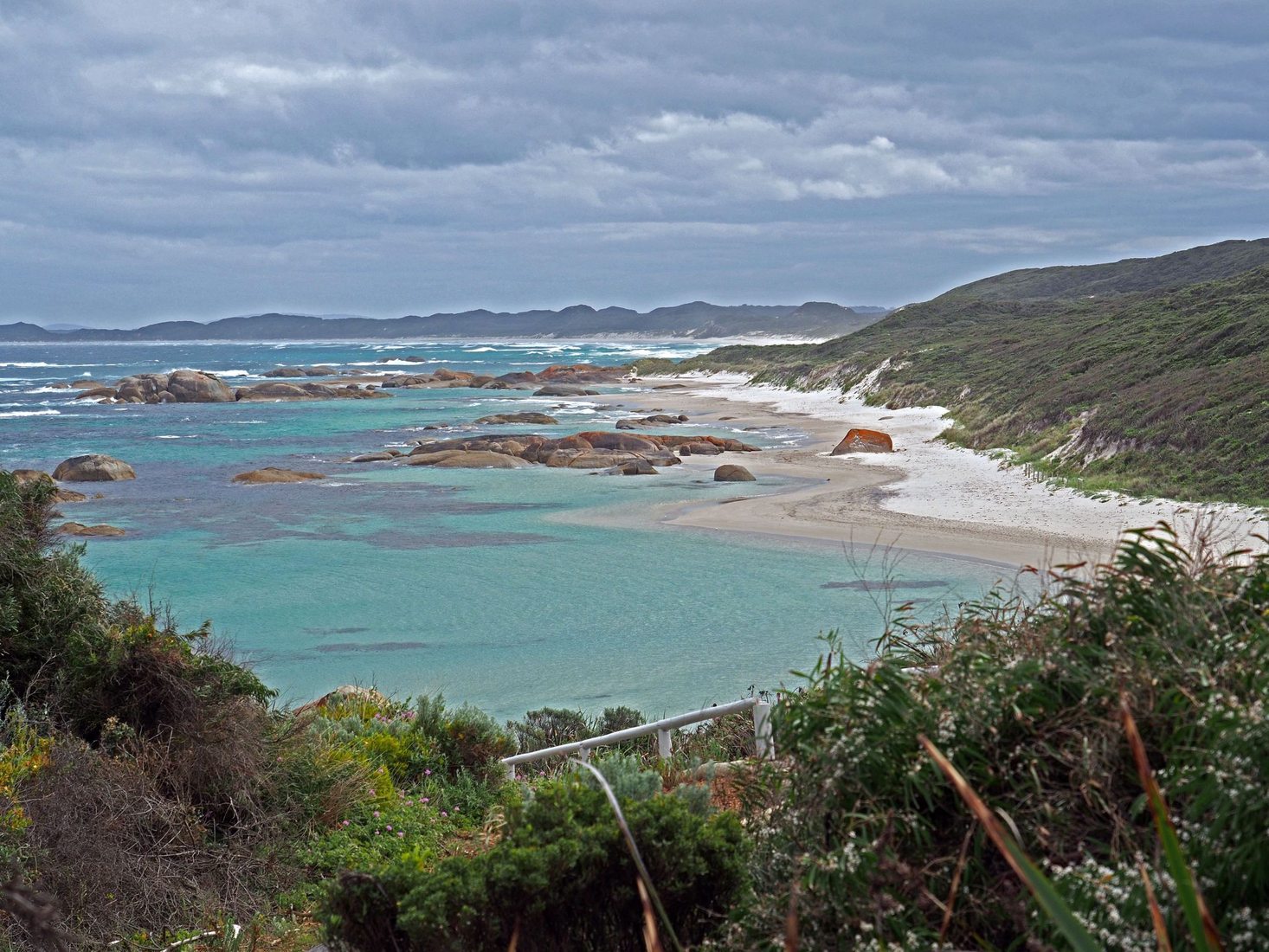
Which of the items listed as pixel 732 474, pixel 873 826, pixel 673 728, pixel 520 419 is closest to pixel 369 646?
pixel 673 728

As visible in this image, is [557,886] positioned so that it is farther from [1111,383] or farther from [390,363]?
[390,363]

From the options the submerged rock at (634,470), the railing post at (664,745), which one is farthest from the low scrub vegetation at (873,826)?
the submerged rock at (634,470)

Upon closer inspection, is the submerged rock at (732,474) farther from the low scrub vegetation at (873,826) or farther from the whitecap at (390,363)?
the whitecap at (390,363)

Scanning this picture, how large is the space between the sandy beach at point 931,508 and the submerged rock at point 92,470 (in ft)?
68.3

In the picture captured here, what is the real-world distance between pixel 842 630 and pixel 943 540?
7.59 m

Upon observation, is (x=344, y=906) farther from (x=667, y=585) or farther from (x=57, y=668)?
(x=667, y=585)

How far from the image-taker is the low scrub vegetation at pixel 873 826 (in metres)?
2.84

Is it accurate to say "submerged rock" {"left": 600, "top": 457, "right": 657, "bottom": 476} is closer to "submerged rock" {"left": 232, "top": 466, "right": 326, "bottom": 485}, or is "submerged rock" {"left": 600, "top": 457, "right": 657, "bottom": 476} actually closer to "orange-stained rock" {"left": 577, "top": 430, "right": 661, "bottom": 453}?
"orange-stained rock" {"left": 577, "top": 430, "right": 661, "bottom": 453}

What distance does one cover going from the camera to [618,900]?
13.3ft

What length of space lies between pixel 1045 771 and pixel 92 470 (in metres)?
43.4

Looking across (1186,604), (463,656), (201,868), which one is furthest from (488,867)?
(463,656)

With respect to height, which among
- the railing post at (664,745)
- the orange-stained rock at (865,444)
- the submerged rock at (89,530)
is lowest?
the submerged rock at (89,530)

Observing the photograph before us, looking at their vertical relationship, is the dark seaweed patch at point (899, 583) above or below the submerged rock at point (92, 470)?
below

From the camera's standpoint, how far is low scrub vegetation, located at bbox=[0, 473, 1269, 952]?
9.32 ft
